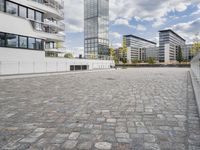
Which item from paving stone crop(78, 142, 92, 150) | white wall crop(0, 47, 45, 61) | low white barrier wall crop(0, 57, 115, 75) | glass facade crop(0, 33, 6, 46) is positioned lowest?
paving stone crop(78, 142, 92, 150)

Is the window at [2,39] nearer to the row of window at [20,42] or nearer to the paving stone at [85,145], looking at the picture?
the row of window at [20,42]

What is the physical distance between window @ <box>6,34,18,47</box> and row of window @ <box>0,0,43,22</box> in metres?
2.70

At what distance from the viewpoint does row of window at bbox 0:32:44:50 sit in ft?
55.9

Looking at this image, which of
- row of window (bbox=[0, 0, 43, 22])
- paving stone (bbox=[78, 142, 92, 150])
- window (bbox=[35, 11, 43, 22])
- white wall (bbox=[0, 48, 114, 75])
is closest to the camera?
paving stone (bbox=[78, 142, 92, 150])

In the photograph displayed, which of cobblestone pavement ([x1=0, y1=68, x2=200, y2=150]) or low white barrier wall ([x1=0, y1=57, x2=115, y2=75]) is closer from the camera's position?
cobblestone pavement ([x1=0, y1=68, x2=200, y2=150])

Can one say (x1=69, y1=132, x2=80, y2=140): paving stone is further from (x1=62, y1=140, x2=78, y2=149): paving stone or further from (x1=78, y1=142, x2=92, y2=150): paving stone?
(x1=78, y1=142, x2=92, y2=150): paving stone

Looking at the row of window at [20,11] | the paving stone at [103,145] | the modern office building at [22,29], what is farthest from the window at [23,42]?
the paving stone at [103,145]

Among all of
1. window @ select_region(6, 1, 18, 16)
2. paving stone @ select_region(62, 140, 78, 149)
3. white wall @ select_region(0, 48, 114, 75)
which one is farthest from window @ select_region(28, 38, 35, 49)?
paving stone @ select_region(62, 140, 78, 149)

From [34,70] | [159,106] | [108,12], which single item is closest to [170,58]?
[108,12]

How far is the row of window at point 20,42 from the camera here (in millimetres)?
17025

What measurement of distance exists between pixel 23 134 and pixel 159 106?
4.00 metres

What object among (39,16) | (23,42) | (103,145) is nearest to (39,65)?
(23,42)

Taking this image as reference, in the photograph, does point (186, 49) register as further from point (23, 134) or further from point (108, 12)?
point (23, 134)

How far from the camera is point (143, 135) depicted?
3.17 meters
